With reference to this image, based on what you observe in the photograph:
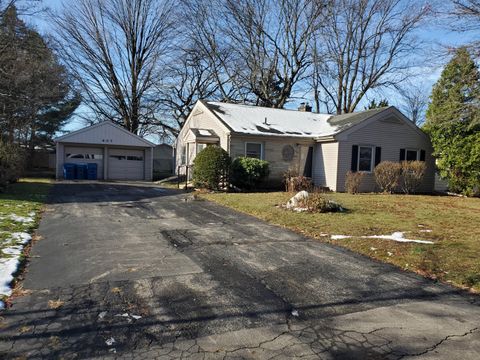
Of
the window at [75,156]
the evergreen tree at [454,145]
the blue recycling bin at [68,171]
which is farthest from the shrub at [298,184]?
the window at [75,156]

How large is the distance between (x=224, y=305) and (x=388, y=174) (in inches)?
588

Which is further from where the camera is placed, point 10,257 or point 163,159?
point 163,159

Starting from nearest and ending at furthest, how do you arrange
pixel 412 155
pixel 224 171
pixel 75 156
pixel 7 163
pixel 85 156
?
pixel 7 163 < pixel 224 171 < pixel 412 155 < pixel 75 156 < pixel 85 156

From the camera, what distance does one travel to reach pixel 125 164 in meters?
25.4

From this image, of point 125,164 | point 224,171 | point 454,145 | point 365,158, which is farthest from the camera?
point 125,164

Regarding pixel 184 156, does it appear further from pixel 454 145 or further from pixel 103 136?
pixel 454 145

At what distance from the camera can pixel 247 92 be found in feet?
116

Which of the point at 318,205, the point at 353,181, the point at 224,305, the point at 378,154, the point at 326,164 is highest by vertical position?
the point at 378,154

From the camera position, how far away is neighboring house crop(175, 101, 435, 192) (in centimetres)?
1761

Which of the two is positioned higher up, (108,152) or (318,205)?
(108,152)

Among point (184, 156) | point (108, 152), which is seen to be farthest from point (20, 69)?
Result: point (184, 156)

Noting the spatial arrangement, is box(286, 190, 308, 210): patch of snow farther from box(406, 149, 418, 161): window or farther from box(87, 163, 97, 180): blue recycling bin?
box(87, 163, 97, 180): blue recycling bin

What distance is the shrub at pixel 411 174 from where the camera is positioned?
1708 cm

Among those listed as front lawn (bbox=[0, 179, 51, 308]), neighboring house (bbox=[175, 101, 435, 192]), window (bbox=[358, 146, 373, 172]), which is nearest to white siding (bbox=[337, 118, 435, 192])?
neighboring house (bbox=[175, 101, 435, 192])
